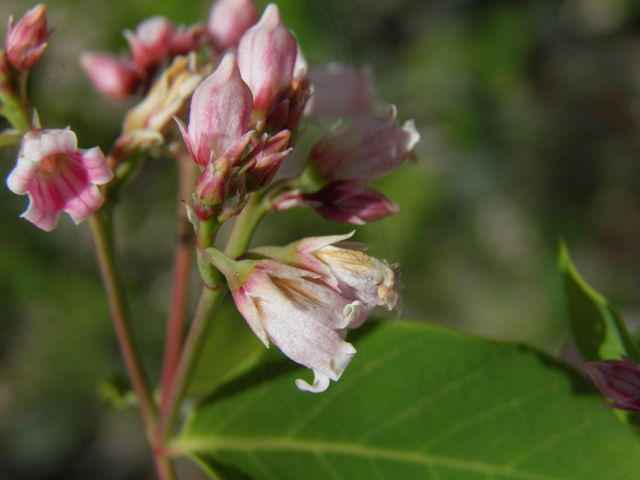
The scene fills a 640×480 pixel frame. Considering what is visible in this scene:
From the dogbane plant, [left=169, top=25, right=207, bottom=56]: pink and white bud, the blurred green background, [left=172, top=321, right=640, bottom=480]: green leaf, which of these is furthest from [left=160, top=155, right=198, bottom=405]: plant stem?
the blurred green background

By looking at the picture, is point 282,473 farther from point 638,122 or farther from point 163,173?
point 638,122

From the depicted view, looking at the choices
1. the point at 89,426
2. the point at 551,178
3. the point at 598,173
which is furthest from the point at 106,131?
the point at 598,173

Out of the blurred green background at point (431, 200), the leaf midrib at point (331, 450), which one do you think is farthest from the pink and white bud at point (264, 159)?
the blurred green background at point (431, 200)

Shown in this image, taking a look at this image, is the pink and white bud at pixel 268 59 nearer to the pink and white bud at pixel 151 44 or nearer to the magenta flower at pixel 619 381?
the pink and white bud at pixel 151 44

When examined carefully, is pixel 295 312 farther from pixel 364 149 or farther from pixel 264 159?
pixel 364 149

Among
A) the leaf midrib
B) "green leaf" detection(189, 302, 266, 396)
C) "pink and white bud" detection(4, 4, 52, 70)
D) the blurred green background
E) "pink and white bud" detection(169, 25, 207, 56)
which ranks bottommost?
the blurred green background

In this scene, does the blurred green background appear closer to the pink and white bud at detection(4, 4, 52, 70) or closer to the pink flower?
the pink and white bud at detection(4, 4, 52, 70)
